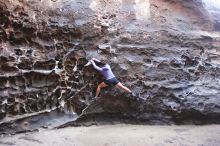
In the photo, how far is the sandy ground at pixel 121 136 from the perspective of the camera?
199 inches

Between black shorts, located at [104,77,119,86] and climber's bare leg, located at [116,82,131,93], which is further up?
black shorts, located at [104,77,119,86]

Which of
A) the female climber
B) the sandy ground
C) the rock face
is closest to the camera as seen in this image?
the sandy ground

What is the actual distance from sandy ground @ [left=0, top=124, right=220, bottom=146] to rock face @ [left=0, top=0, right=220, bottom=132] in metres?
0.39

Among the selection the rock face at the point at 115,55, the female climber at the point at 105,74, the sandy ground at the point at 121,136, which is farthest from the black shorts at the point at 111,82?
the sandy ground at the point at 121,136

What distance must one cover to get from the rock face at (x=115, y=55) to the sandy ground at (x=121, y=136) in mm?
389

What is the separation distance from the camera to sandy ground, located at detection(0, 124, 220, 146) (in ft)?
16.6

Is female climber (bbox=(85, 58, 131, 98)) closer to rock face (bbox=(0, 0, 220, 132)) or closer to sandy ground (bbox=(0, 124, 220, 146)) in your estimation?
rock face (bbox=(0, 0, 220, 132))

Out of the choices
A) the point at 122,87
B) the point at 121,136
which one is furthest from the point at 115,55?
the point at 121,136

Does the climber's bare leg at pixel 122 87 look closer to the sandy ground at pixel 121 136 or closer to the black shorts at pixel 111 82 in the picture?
the black shorts at pixel 111 82

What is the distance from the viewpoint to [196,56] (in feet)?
23.4

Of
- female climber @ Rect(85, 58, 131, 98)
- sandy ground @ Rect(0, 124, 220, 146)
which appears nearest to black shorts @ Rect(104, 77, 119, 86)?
female climber @ Rect(85, 58, 131, 98)

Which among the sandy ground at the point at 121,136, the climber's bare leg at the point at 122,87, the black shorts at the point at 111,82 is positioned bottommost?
the sandy ground at the point at 121,136

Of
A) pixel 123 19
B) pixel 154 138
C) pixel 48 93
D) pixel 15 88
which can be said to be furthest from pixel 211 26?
→ pixel 15 88

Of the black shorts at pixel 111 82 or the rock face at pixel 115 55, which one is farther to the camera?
the black shorts at pixel 111 82
